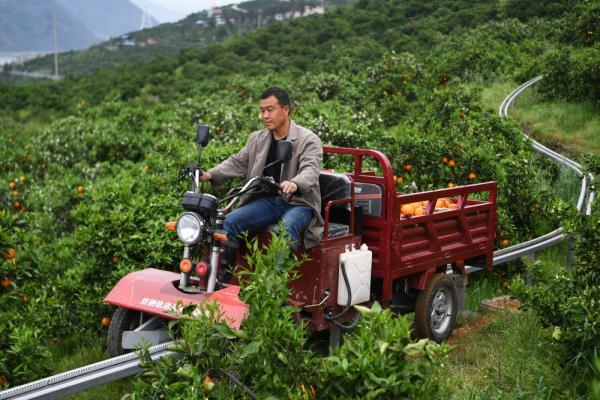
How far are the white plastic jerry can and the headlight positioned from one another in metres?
1.23

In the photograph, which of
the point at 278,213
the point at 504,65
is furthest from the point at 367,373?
the point at 504,65

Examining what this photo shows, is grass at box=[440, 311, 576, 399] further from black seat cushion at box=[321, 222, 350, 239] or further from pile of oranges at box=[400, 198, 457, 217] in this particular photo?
black seat cushion at box=[321, 222, 350, 239]

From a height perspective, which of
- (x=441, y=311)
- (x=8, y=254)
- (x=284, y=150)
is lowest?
(x=441, y=311)

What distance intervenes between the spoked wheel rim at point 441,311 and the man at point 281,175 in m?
1.77

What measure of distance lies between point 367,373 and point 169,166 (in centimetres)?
615

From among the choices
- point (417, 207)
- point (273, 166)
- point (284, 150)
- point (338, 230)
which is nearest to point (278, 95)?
point (273, 166)

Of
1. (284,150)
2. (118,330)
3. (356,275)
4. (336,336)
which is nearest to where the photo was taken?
(284,150)

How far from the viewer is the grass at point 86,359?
21.7 ft

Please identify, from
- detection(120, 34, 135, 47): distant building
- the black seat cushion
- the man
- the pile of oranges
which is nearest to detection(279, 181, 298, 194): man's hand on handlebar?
the man

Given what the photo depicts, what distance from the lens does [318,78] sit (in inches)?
953

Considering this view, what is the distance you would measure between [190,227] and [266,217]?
0.72 meters

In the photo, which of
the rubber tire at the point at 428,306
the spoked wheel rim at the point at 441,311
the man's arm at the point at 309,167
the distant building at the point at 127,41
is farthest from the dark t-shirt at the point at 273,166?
the distant building at the point at 127,41

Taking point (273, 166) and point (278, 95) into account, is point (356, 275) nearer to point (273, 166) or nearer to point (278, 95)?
point (273, 166)

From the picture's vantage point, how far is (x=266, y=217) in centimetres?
624
